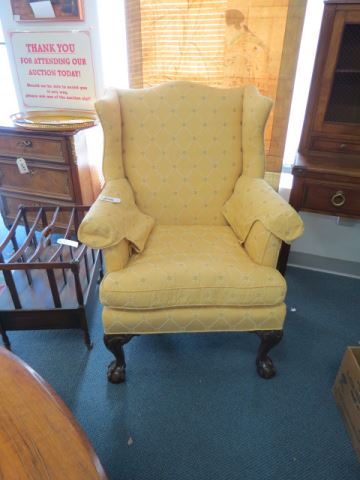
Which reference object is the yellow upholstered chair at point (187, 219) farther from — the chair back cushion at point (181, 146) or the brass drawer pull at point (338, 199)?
the brass drawer pull at point (338, 199)

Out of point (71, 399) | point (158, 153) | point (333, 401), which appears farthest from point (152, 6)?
point (333, 401)

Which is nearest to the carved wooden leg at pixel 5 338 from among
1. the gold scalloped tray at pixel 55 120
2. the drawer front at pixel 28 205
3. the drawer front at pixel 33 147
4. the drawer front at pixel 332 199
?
the drawer front at pixel 28 205

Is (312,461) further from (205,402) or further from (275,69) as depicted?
(275,69)

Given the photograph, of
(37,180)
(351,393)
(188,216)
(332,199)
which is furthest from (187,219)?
(37,180)

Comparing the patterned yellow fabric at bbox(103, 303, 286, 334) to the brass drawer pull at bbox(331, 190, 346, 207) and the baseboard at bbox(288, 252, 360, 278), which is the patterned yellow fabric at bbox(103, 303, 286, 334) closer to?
the brass drawer pull at bbox(331, 190, 346, 207)

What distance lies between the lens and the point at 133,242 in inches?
46.7

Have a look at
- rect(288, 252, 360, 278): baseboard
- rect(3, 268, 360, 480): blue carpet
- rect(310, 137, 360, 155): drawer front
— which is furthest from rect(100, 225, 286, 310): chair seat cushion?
rect(288, 252, 360, 278): baseboard

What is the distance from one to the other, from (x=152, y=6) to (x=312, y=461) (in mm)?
2116

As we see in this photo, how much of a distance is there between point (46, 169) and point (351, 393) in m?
1.86

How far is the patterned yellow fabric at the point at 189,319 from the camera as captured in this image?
1103 mm

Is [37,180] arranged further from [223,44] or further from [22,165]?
[223,44]

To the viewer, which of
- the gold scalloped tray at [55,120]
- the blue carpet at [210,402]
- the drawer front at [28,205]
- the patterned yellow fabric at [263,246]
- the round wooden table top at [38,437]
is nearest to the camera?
the round wooden table top at [38,437]

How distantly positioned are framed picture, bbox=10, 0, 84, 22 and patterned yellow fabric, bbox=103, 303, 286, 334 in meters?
1.76

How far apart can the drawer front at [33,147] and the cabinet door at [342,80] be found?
4.48 feet
